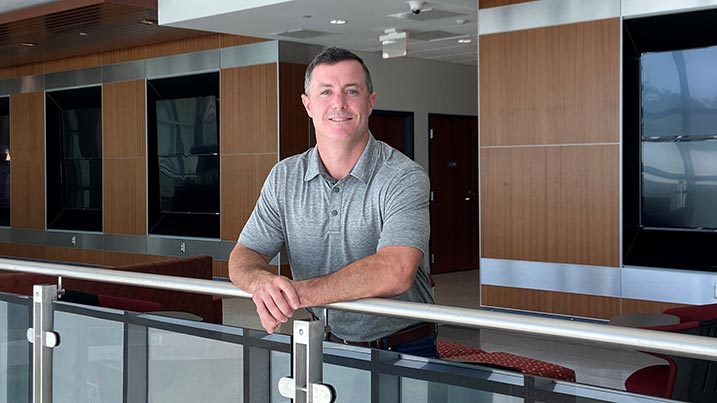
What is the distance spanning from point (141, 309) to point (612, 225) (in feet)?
14.3

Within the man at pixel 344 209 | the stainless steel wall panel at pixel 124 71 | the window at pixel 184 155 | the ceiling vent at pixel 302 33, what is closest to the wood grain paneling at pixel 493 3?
the ceiling vent at pixel 302 33

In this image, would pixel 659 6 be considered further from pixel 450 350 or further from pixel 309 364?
Result: pixel 309 364

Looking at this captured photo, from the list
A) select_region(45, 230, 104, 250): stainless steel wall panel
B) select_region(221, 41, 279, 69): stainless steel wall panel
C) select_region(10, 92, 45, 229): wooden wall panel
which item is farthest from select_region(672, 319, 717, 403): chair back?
select_region(10, 92, 45, 229): wooden wall panel

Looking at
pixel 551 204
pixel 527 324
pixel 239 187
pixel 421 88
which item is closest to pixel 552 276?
pixel 551 204

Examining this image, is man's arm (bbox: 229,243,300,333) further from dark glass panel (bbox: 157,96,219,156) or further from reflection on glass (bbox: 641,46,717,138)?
dark glass panel (bbox: 157,96,219,156)

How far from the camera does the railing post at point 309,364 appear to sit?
1998 mm

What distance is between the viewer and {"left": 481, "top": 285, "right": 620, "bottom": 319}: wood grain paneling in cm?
729

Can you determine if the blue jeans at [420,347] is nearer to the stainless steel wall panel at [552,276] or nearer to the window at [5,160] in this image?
the stainless steel wall panel at [552,276]

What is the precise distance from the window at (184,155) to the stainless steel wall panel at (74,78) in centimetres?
139

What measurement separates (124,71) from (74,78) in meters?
1.43

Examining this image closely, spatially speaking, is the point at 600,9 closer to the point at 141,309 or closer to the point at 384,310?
the point at 141,309

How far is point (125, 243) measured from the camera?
12.6 metres

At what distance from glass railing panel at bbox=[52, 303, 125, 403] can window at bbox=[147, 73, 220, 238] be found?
8.49 m

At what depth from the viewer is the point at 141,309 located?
13.8 feet
